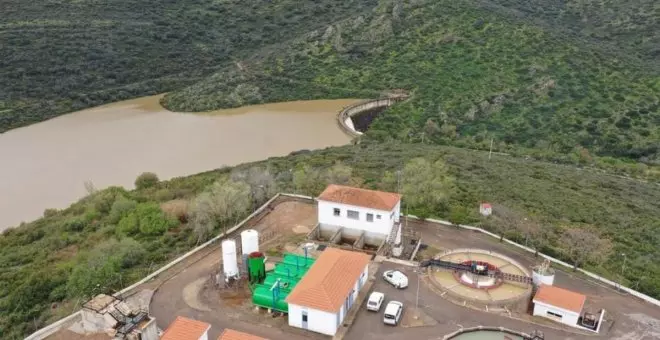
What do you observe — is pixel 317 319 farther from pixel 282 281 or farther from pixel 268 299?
pixel 282 281

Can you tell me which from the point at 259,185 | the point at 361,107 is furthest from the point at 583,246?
the point at 361,107

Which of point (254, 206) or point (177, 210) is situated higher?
point (254, 206)

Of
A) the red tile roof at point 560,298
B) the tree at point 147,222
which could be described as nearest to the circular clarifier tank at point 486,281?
the red tile roof at point 560,298

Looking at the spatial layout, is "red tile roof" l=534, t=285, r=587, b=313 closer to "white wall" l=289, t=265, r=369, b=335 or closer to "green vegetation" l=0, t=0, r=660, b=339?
"green vegetation" l=0, t=0, r=660, b=339

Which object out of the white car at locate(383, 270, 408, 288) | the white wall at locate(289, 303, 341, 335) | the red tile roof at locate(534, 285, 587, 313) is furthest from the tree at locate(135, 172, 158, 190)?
the red tile roof at locate(534, 285, 587, 313)

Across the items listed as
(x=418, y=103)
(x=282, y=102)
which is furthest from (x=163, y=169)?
(x=418, y=103)

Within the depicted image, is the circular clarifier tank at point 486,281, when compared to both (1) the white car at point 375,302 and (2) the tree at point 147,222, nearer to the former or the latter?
(1) the white car at point 375,302
